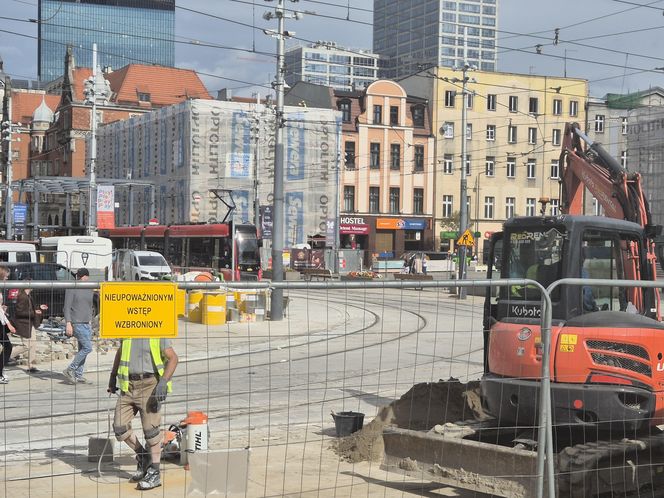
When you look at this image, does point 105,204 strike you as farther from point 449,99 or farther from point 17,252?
point 449,99

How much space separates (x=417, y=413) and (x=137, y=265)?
32231mm

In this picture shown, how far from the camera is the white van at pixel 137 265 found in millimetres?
39000

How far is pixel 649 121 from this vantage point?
66562 millimetres

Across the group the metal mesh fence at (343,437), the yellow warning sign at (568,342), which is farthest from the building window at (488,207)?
the yellow warning sign at (568,342)

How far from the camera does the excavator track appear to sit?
7035mm

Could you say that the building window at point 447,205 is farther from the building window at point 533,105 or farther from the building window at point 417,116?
the building window at point 533,105

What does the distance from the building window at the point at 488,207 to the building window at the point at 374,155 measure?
389 inches

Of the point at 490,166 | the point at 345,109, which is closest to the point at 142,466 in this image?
the point at 345,109

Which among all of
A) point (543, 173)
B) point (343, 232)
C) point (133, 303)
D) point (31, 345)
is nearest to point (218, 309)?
point (31, 345)

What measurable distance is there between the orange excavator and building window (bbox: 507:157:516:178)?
224 ft

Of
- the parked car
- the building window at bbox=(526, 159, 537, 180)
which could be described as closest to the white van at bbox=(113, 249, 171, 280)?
the parked car

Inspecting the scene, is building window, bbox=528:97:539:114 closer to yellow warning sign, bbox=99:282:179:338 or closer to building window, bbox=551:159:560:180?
building window, bbox=551:159:560:180

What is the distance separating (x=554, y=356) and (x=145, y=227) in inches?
1873

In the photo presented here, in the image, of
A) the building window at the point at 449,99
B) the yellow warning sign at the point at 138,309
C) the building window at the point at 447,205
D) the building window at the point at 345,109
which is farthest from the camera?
the building window at the point at 447,205
